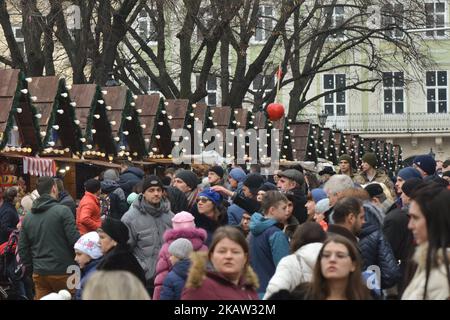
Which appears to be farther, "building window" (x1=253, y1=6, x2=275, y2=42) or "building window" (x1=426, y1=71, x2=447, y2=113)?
"building window" (x1=426, y1=71, x2=447, y2=113)

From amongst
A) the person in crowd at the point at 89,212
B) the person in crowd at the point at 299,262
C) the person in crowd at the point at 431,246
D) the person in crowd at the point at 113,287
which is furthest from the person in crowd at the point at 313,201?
the person in crowd at the point at 113,287

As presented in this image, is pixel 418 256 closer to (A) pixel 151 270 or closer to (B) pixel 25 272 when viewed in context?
(A) pixel 151 270

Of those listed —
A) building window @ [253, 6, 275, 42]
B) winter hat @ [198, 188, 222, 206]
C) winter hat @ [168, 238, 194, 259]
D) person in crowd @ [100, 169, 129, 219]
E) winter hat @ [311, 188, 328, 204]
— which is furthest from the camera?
building window @ [253, 6, 275, 42]

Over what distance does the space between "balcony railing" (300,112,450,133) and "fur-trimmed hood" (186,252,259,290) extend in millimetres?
52269

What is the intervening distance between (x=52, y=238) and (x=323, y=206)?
2.78 meters

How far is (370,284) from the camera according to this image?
845cm

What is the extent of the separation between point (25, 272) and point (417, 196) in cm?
671

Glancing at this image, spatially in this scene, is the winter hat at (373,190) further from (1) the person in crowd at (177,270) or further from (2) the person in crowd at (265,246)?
(1) the person in crowd at (177,270)

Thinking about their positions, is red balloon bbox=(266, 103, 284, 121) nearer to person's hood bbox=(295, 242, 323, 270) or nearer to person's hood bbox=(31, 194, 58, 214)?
person's hood bbox=(31, 194, 58, 214)

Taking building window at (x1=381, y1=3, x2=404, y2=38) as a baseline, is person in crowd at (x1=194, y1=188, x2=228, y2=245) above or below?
below

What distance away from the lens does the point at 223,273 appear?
7195mm

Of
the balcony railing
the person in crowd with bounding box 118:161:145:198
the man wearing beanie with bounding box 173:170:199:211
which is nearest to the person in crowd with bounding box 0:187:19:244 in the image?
the person in crowd with bounding box 118:161:145:198

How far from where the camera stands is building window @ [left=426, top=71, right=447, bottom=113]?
198ft

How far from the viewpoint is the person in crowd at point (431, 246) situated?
242 inches
